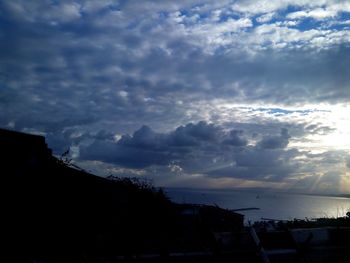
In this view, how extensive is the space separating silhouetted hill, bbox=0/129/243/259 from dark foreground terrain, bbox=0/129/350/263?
0.04m

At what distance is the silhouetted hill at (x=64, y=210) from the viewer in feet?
50.1

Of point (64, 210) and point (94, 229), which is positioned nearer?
point (64, 210)

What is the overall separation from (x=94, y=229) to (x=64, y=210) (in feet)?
8.89

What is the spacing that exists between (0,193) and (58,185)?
327 cm

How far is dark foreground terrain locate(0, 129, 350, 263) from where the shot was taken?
43.7 feet

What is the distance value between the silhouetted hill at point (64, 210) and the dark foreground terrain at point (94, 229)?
42 mm

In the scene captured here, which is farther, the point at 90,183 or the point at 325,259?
the point at 90,183

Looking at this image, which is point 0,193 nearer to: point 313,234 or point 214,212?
point 313,234

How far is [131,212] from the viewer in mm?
23609

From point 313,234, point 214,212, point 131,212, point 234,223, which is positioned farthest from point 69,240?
point 234,223

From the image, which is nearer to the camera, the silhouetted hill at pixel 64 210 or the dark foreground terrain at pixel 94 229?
the dark foreground terrain at pixel 94 229

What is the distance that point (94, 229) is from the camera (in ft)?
64.0

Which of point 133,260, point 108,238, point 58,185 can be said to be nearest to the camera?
point 133,260

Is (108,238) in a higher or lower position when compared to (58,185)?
lower
